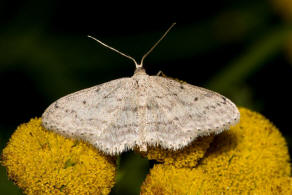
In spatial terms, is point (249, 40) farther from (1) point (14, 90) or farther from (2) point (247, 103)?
(1) point (14, 90)

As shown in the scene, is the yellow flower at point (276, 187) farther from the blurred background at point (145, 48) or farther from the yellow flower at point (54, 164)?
the blurred background at point (145, 48)

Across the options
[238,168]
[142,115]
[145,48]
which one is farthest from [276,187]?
[145,48]

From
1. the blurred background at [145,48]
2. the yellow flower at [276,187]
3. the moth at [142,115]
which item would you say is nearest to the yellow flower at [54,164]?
the moth at [142,115]

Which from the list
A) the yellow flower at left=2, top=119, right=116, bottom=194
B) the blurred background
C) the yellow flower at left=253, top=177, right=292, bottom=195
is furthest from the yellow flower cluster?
the blurred background

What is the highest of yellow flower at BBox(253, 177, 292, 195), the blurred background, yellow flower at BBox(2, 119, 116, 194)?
the blurred background

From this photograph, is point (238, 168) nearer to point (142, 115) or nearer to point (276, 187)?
point (276, 187)

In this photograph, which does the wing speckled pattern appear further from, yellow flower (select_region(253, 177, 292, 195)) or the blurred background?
the blurred background
